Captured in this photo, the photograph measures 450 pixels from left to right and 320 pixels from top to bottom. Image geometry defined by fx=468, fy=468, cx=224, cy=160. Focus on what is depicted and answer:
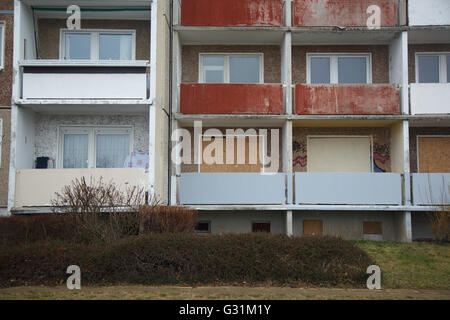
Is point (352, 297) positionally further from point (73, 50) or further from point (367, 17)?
point (73, 50)

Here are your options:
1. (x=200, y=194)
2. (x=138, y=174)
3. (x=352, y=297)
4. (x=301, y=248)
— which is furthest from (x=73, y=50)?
(x=352, y=297)

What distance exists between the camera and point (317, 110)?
15.6 metres

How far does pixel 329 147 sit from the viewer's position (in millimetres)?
16938

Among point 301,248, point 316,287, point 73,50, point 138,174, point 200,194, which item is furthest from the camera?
point 73,50

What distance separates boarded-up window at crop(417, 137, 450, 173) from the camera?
16.7 m

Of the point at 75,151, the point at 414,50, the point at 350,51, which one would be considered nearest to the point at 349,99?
the point at 350,51

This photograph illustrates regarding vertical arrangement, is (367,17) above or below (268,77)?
above

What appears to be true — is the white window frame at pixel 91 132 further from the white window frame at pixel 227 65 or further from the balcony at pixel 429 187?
the balcony at pixel 429 187

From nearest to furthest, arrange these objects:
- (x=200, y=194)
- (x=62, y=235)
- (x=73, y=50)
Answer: (x=62, y=235) < (x=200, y=194) < (x=73, y=50)

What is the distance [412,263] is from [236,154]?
7265mm

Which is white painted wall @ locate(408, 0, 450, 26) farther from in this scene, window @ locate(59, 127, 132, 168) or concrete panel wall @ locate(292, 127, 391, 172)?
window @ locate(59, 127, 132, 168)

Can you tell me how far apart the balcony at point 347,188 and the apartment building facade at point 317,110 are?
0.03 m

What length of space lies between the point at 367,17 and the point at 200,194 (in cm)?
819

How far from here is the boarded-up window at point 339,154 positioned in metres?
16.8
